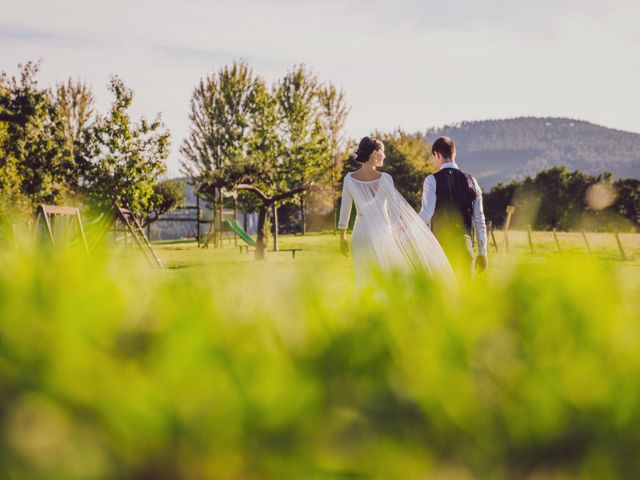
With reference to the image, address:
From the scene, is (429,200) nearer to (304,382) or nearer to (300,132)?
(304,382)

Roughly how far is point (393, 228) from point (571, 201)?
6108cm

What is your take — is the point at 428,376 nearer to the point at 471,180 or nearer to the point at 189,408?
the point at 189,408

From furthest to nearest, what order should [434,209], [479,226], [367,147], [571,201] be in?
[571,201]
[367,147]
[434,209]
[479,226]

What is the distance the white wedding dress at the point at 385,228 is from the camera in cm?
755

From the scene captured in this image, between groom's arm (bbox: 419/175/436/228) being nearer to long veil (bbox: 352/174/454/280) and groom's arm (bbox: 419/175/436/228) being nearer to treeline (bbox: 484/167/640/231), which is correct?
long veil (bbox: 352/174/454/280)

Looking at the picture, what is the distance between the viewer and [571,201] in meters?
64.9

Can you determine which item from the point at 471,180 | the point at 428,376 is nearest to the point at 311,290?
the point at 428,376

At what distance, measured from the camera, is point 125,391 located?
3.72 feet

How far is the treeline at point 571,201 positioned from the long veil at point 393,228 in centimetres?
5237

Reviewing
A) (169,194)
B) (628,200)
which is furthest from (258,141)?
(628,200)

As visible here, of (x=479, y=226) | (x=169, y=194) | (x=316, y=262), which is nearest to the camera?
(x=316, y=262)

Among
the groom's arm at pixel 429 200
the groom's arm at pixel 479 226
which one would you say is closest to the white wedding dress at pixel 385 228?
the groom's arm at pixel 429 200

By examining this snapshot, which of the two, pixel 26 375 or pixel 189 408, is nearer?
pixel 189 408

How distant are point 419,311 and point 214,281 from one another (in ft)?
1.83
